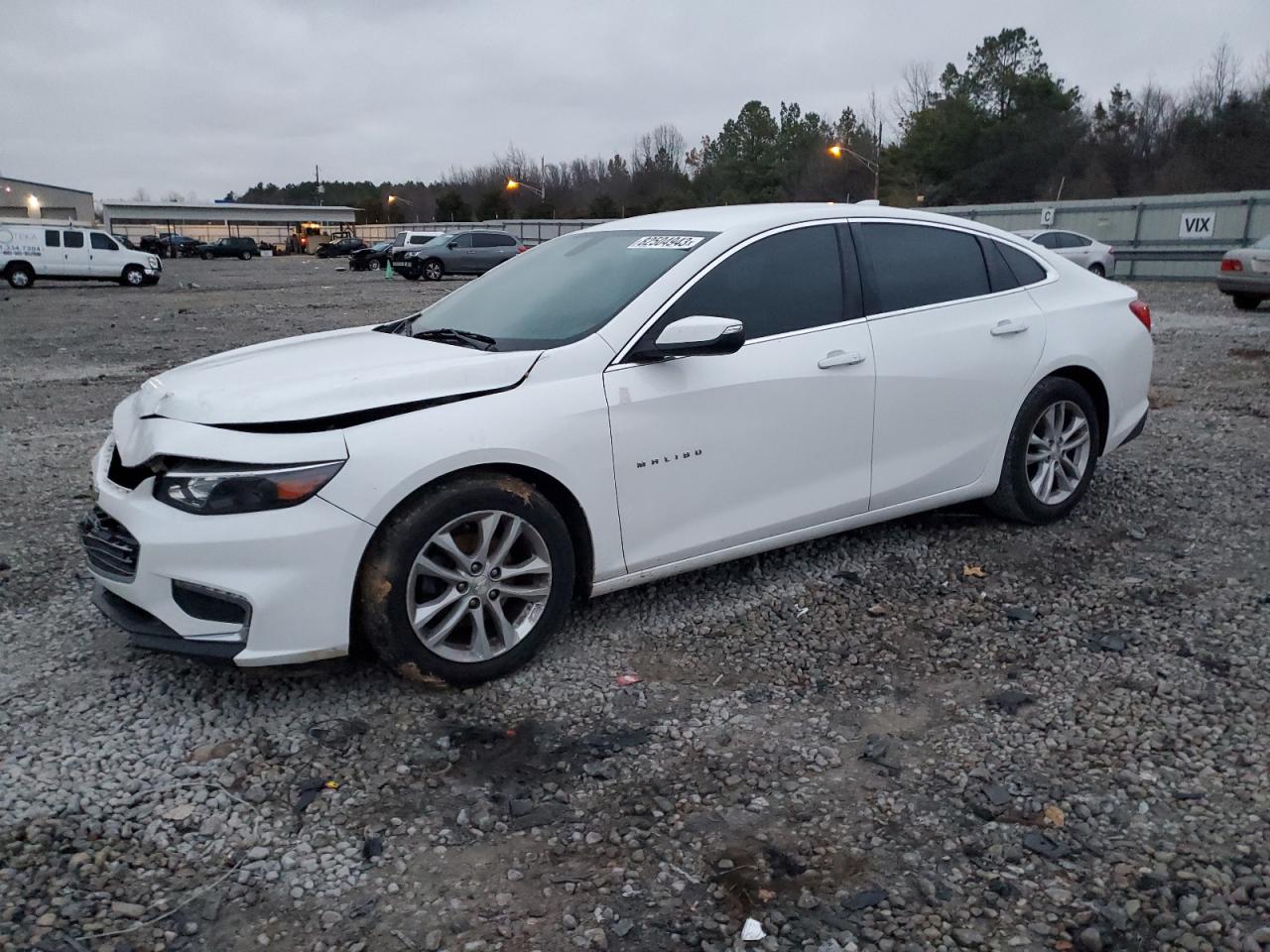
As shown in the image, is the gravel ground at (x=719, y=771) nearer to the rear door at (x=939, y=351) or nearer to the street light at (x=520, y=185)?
the rear door at (x=939, y=351)

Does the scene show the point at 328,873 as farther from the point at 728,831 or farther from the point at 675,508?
the point at 675,508

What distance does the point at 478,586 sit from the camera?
142 inches

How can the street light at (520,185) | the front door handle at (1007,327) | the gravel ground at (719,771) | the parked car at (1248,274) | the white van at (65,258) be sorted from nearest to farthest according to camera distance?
the gravel ground at (719,771) → the front door handle at (1007,327) → the parked car at (1248,274) → the white van at (65,258) → the street light at (520,185)

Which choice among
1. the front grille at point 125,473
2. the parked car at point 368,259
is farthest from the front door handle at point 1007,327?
the parked car at point 368,259

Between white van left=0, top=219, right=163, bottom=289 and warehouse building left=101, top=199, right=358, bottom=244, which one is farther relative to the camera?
warehouse building left=101, top=199, right=358, bottom=244

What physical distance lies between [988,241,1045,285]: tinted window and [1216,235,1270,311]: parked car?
14195 millimetres

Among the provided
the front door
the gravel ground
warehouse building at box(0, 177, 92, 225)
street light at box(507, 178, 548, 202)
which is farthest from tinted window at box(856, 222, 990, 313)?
warehouse building at box(0, 177, 92, 225)

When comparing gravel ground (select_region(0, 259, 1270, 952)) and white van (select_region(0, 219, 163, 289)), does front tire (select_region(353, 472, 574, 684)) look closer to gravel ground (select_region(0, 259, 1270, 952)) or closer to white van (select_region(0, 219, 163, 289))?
gravel ground (select_region(0, 259, 1270, 952))

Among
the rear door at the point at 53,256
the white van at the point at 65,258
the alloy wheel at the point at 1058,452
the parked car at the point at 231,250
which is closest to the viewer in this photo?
the alloy wheel at the point at 1058,452

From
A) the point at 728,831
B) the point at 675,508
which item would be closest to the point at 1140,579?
the point at 675,508

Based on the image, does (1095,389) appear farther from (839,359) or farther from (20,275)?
(20,275)

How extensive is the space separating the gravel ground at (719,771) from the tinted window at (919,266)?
49.8 inches

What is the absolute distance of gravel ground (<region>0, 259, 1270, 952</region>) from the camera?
256 cm

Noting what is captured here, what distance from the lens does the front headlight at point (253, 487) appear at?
326cm
